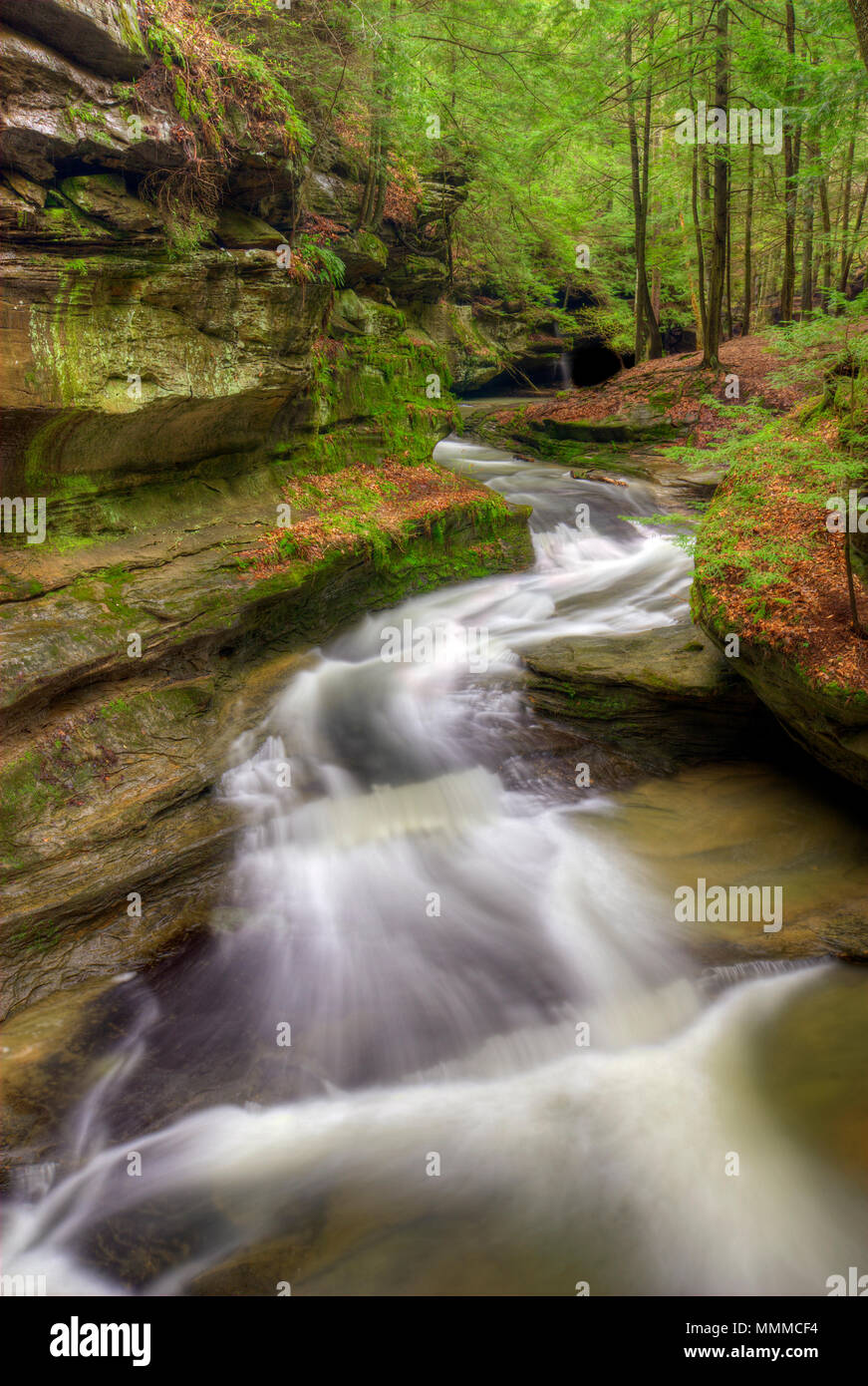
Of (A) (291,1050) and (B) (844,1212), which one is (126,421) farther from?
(B) (844,1212)

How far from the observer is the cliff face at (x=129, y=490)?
17.7 ft

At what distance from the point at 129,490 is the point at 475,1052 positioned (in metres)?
6.35

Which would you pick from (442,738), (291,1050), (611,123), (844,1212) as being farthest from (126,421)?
(611,123)

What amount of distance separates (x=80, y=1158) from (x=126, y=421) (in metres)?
Answer: 6.15

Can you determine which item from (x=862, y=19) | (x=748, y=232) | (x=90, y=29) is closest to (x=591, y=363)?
(x=748, y=232)

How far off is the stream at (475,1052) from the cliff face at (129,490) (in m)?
0.70

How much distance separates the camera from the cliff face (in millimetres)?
5410

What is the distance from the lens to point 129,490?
7305 mm

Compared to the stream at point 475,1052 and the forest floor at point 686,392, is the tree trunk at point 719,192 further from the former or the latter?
the stream at point 475,1052

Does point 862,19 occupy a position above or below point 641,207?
below

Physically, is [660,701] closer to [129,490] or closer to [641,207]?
[129,490]
